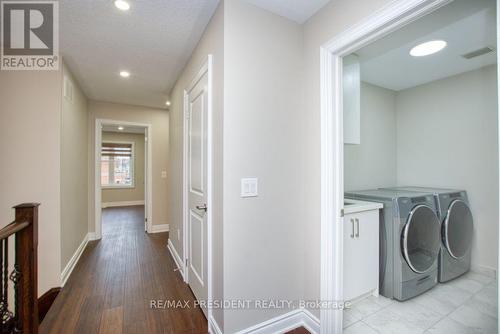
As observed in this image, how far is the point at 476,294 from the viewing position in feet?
6.88

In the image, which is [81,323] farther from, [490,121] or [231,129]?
[490,121]

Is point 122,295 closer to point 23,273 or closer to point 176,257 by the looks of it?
point 176,257

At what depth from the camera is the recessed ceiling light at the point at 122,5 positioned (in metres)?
1.56

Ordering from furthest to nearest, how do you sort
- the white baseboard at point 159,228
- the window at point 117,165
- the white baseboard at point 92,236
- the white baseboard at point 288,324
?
the window at point 117,165, the white baseboard at point 159,228, the white baseboard at point 92,236, the white baseboard at point 288,324

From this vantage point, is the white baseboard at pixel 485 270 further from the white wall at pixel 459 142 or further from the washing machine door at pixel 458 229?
the washing machine door at pixel 458 229

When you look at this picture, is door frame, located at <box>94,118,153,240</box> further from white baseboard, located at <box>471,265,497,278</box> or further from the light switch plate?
white baseboard, located at <box>471,265,497,278</box>

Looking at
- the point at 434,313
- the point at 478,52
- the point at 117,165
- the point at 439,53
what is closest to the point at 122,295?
the point at 434,313

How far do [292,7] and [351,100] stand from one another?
35.9 inches

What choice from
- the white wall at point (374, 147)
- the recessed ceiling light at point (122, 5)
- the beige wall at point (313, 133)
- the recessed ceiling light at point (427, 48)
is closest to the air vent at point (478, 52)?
the recessed ceiling light at point (427, 48)

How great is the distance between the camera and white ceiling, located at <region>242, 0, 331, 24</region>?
153 centimetres

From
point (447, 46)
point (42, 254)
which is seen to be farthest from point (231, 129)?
point (42, 254)

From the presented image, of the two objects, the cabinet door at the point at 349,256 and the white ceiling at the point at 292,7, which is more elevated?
the white ceiling at the point at 292,7

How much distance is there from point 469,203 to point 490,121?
3.02 ft

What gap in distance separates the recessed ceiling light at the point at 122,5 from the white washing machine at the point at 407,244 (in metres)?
2.60
